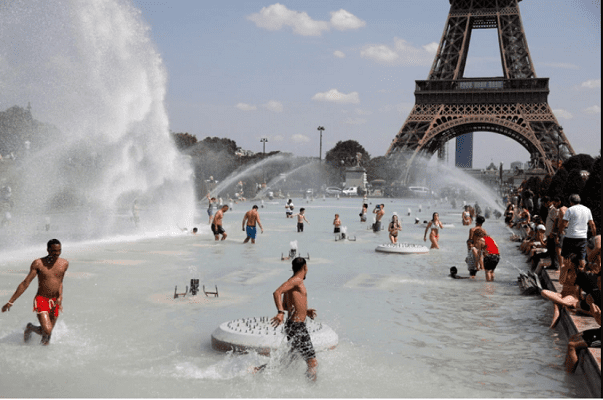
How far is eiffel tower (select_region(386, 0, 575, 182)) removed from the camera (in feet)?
264

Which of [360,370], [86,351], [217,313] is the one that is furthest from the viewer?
[217,313]

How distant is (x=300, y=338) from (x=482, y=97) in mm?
80538

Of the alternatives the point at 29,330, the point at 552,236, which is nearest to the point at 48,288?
the point at 29,330

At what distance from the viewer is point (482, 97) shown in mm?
83688

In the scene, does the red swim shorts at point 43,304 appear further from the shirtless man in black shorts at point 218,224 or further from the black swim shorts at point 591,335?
the shirtless man in black shorts at point 218,224

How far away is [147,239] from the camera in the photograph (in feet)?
90.2

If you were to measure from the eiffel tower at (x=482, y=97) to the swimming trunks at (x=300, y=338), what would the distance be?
242 ft

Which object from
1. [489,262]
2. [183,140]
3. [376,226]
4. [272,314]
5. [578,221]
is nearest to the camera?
[272,314]

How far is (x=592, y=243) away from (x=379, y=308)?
4.52m

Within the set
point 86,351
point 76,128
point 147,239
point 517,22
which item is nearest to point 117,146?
point 76,128

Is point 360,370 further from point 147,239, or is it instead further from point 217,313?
point 147,239

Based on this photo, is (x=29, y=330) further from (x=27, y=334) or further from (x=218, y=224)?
(x=218, y=224)

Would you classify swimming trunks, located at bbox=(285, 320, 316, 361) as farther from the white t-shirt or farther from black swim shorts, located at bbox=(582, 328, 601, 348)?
the white t-shirt

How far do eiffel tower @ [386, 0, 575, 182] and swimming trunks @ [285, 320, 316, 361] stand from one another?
73649 millimetres
